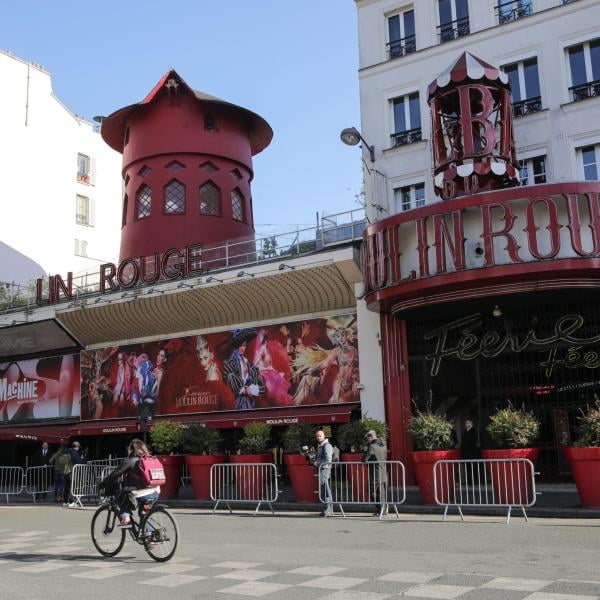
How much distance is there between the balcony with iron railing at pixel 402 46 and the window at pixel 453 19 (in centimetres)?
79

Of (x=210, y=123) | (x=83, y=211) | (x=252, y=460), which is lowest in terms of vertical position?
(x=252, y=460)

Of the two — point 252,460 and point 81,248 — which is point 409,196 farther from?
point 81,248

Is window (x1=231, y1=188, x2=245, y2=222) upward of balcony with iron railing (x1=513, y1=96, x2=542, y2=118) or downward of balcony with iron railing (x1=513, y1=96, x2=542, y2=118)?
upward

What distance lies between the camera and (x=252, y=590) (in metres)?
6.66

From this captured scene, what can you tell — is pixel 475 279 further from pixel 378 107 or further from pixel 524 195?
pixel 378 107

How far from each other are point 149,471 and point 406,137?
42.9ft

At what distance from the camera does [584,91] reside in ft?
56.4

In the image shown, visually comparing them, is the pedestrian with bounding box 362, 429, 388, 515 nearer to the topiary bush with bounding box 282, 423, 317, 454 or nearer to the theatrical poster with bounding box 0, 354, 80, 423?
the topiary bush with bounding box 282, 423, 317, 454

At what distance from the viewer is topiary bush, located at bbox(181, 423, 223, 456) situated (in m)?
17.0

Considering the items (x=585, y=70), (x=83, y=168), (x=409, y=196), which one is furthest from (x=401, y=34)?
(x=83, y=168)

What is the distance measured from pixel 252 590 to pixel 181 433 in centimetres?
1092

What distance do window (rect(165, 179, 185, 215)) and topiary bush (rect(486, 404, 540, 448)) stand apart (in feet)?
50.5

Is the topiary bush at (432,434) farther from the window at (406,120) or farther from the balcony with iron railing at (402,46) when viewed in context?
the balcony with iron railing at (402,46)

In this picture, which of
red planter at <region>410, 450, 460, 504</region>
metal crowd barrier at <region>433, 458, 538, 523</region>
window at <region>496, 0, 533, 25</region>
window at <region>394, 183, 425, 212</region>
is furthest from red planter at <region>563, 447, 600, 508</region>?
window at <region>496, 0, 533, 25</region>
